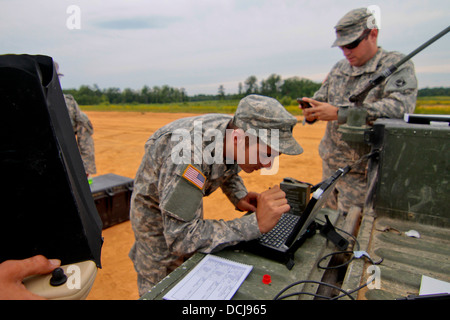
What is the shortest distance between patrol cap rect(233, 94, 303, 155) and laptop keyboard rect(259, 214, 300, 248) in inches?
17.3

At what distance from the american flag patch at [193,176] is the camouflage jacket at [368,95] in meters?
1.77

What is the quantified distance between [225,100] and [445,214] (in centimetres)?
2960

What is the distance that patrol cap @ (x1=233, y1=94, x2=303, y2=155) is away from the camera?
1459 mm

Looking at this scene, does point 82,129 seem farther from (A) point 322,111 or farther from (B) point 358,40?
(B) point 358,40

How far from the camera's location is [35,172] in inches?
24.3

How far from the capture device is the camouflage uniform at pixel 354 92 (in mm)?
2439

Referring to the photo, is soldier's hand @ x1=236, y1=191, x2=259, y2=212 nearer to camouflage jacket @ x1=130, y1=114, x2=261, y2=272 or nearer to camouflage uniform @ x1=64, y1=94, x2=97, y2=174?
camouflage jacket @ x1=130, y1=114, x2=261, y2=272

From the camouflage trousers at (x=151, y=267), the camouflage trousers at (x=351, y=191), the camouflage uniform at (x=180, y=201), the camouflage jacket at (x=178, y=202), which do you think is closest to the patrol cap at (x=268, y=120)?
the camouflage uniform at (x=180, y=201)

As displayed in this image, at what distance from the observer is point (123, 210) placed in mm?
4195

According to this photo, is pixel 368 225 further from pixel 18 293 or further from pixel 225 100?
pixel 225 100

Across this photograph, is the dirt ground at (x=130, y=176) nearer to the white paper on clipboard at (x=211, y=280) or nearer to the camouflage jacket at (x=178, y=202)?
the camouflage jacket at (x=178, y=202)

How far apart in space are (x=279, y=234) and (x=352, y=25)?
6.60ft

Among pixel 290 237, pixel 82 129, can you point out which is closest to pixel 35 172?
pixel 290 237
